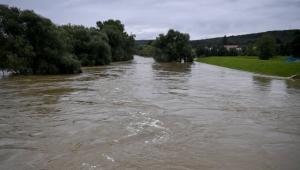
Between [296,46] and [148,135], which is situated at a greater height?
[296,46]

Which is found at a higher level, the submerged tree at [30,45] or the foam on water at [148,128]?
the submerged tree at [30,45]

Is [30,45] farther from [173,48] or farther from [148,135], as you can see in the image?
[173,48]

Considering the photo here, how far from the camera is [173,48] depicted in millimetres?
81312

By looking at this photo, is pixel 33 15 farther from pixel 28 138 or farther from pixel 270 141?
pixel 270 141

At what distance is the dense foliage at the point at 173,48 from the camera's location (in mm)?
82188

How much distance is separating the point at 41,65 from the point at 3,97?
20221mm

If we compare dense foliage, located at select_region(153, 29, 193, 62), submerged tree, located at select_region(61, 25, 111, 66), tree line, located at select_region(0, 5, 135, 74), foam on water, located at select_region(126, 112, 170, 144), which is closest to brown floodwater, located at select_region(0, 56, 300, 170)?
foam on water, located at select_region(126, 112, 170, 144)

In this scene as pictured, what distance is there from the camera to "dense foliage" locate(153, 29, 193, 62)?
82188 mm

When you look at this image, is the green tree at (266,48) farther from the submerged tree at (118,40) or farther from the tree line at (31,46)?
the tree line at (31,46)

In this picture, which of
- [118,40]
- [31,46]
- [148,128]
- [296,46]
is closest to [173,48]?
[118,40]

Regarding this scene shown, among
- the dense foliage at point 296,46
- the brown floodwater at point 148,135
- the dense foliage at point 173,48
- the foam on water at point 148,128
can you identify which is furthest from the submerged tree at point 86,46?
the foam on water at point 148,128

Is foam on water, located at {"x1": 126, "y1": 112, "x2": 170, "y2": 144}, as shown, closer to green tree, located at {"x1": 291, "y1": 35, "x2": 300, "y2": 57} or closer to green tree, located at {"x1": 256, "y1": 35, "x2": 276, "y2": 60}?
green tree, located at {"x1": 291, "y1": 35, "x2": 300, "y2": 57}

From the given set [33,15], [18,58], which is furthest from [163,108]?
[33,15]

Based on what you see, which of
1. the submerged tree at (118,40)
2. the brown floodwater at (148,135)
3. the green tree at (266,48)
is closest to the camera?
the brown floodwater at (148,135)
